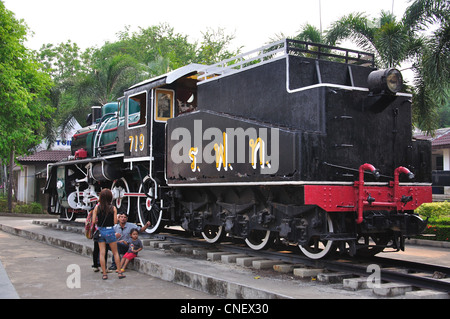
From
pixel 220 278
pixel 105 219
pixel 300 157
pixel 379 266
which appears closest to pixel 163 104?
pixel 105 219

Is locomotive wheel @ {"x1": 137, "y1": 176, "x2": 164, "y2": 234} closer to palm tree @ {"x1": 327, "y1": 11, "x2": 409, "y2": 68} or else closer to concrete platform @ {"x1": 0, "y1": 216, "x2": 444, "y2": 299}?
concrete platform @ {"x1": 0, "y1": 216, "x2": 444, "y2": 299}

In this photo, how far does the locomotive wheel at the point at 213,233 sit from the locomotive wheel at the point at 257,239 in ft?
2.52

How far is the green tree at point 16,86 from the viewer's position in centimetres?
1983

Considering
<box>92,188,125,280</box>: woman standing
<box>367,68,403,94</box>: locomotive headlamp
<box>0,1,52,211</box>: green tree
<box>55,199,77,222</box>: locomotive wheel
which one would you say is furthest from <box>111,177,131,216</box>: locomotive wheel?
<box>0,1,52,211</box>: green tree

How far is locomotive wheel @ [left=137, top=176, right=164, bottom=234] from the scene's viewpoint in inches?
393

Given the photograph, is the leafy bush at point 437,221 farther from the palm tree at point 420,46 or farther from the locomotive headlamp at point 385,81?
the locomotive headlamp at point 385,81

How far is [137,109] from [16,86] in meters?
11.6

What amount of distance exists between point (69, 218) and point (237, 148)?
9.80 metres

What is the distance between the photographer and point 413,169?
24.1ft

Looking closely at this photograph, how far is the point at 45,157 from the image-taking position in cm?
2822

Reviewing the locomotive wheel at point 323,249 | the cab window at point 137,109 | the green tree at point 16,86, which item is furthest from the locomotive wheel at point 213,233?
the green tree at point 16,86

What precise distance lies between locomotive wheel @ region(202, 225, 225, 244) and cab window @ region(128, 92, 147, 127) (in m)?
2.70

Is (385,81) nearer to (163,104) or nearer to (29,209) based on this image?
(163,104)
